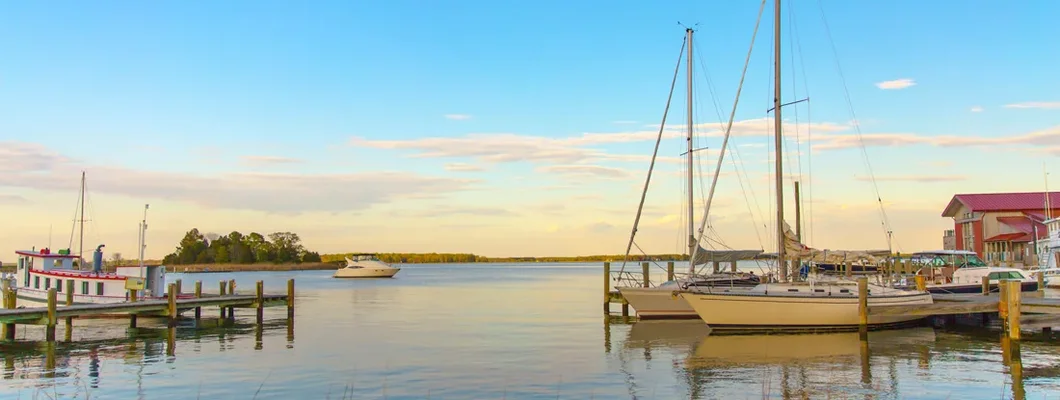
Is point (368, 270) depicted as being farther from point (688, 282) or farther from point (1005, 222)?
point (688, 282)

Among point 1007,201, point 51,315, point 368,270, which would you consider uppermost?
point 1007,201

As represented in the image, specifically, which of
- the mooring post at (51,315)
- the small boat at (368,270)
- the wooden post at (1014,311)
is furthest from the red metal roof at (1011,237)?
the small boat at (368,270)

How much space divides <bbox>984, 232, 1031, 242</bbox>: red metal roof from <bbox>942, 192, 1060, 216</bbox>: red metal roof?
295 centimetres

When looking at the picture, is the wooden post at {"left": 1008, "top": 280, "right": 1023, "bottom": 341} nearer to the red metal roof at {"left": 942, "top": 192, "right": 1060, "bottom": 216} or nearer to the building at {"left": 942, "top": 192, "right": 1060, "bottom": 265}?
the building at {"left": 942, "top": 192, "right": 1060, "bottom": 265}

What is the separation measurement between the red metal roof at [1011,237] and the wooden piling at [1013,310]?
2439 inches

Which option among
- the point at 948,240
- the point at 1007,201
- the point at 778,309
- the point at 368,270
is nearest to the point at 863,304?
the point at 778,309

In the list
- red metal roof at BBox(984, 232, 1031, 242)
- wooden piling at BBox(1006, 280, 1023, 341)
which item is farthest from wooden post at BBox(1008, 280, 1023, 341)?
red metal roof at BBox(984, 232, 1031, 242)

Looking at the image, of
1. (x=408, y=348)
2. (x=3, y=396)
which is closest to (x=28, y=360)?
(x=3, y=396)

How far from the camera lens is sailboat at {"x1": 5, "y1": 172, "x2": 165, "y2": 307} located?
140ft

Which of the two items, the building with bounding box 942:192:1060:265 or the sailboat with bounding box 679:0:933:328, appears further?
the building with bounding box 942:192:1060:265

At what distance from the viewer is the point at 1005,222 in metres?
83.9

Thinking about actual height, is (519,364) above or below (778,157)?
below

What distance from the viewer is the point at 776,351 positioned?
2861 cm

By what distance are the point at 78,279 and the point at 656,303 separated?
2925cm
